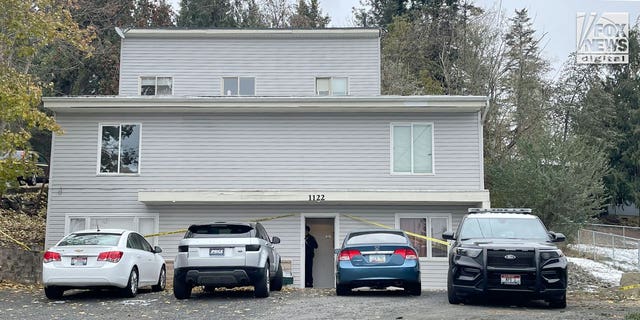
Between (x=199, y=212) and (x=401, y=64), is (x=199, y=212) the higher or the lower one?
the lower one

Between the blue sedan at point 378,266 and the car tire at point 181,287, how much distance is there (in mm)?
3053

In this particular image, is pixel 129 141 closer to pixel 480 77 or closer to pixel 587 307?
pixel 587 307

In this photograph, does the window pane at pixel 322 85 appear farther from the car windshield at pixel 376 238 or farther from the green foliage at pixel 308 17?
the green foliage at pixel 308 17

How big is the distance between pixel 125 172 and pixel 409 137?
861 cm

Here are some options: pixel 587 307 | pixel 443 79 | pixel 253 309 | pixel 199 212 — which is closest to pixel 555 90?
pixel 443 79

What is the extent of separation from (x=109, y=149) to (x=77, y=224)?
2.41 metres

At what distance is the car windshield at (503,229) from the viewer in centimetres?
1233

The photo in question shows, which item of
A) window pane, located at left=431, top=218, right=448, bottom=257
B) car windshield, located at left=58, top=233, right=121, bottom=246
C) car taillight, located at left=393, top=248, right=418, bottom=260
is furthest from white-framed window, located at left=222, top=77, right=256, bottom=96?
car taillight, located at left=393, top=248, right=418, bottom=260

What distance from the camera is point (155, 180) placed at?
1919 cm

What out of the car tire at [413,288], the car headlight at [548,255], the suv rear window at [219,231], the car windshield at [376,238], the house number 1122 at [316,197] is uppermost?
the house number 1122 at [316,197]

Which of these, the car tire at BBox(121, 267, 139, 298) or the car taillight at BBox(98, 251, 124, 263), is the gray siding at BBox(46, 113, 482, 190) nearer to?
the car tire at BBox(121, 267, 139, 298)

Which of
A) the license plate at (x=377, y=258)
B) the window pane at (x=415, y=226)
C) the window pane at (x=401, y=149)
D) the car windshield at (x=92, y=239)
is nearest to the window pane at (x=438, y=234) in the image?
the window pane at (x=415, y=226)

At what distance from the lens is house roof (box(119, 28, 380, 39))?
2339cm
